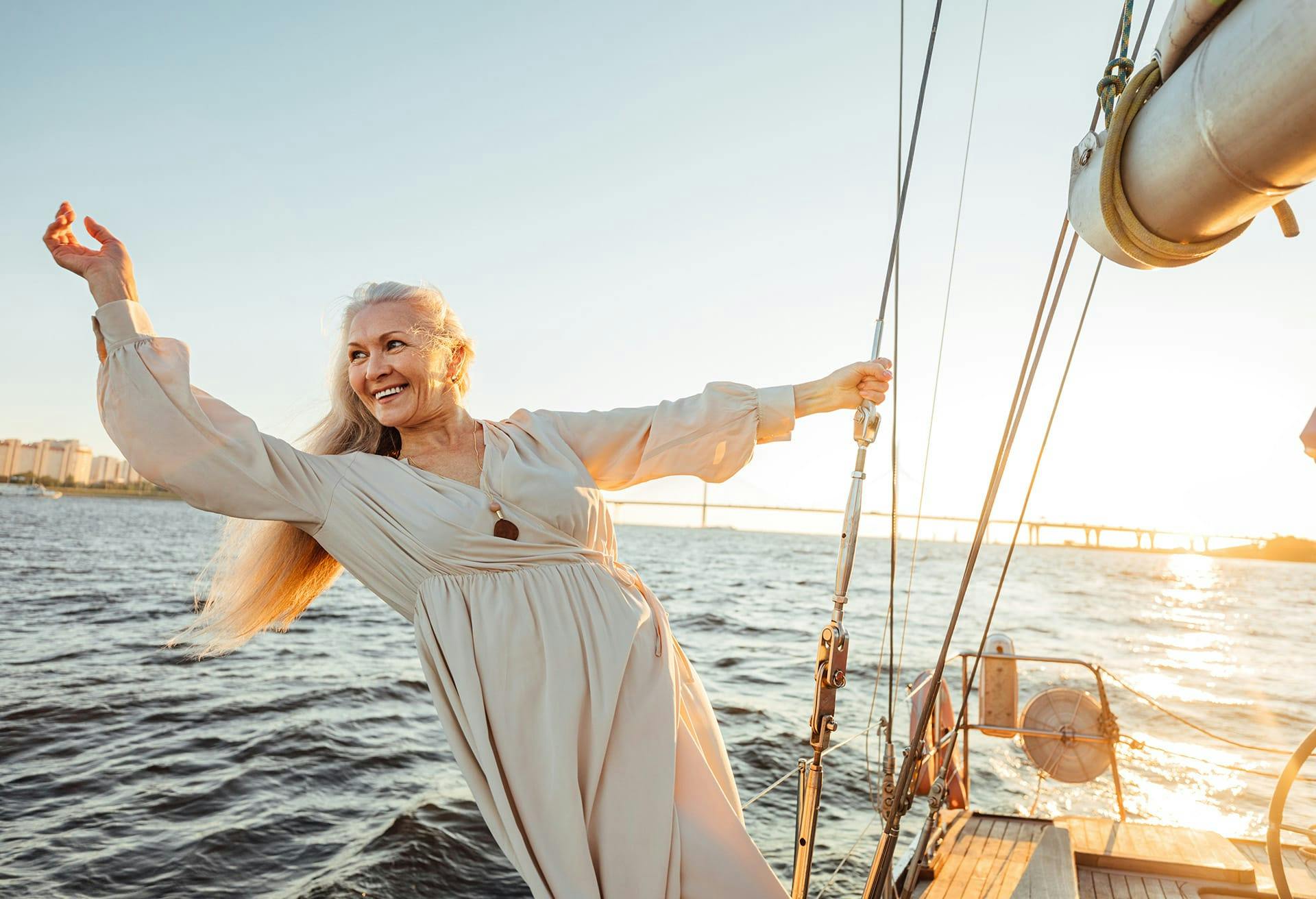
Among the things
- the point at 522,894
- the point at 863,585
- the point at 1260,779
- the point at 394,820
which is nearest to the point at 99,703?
the point at 394,820

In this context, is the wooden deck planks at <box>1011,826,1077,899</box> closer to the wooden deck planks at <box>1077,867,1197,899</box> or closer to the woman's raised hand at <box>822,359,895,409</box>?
the wooden deck planks at <box>1077,867,1197,899</box>

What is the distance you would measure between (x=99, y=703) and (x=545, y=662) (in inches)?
307

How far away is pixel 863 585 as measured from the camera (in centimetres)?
2853

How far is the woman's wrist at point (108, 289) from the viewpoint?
1.41m

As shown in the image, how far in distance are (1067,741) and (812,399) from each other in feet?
13.4

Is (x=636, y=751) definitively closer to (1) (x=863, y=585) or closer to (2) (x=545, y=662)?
(2) (x=545, y=662)

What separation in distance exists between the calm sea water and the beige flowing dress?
3.58m

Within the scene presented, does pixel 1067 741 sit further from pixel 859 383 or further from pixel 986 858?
pixel 859 383

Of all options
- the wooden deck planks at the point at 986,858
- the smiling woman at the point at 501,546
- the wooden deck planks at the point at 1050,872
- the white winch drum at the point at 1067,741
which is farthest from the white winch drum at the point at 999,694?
the smiling woman at the point at 501,546

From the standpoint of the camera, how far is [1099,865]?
3.29 meters

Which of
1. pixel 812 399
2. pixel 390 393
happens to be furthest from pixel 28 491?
pixel 812 399

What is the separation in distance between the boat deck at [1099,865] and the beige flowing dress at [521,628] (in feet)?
6.15

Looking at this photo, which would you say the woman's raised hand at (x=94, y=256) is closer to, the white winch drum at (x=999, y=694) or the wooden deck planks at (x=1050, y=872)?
the wooden deck planks at (x=1050, y=872)

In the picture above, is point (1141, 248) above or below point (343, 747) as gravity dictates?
above
